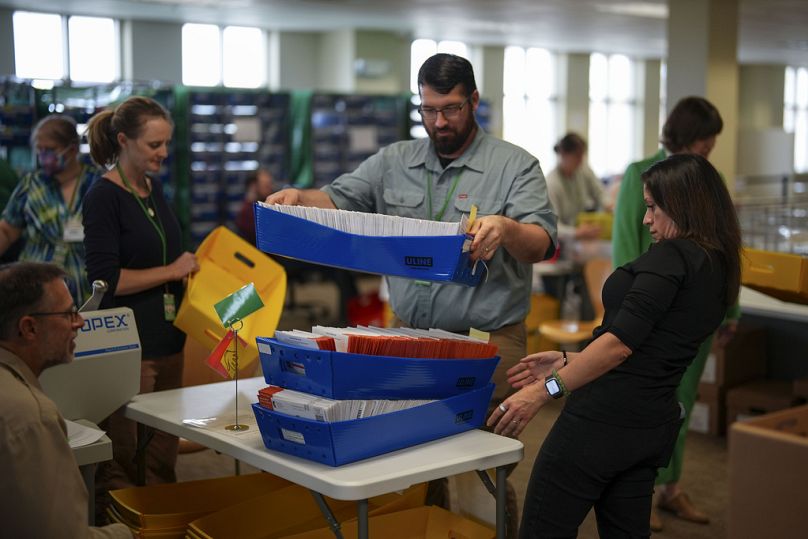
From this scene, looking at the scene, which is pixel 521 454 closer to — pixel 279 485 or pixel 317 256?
pixel 317 256

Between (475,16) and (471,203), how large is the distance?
9520mm

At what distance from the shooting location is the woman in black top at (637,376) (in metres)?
2.21

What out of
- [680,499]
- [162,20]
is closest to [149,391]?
[680,499]

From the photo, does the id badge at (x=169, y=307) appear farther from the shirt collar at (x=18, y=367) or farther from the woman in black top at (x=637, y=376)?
Answer: the woman in black top at (x=637, y=376)

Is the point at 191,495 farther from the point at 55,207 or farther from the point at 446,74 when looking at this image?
the point at 55,207

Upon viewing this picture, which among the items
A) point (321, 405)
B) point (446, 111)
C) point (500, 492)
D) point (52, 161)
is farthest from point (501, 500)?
point (52, 161)

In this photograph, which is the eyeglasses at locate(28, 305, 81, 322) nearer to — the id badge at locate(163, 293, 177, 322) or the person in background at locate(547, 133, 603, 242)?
the id badge at locate(163, 293, 177, 322)

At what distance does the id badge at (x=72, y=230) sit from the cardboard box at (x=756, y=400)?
3372mm

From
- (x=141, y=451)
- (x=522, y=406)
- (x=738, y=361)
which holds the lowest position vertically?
(x=738, y=361)

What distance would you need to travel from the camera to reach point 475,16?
→ 1177cm

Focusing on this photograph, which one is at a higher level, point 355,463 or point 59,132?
point 59,132

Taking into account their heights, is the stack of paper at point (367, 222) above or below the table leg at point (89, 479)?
above

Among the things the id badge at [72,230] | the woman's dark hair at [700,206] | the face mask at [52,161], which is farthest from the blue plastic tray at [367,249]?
the face mask at [52,161]

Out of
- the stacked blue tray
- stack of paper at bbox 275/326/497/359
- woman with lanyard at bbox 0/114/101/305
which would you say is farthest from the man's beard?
woman with lanyard at bbox 0/114/101/305
